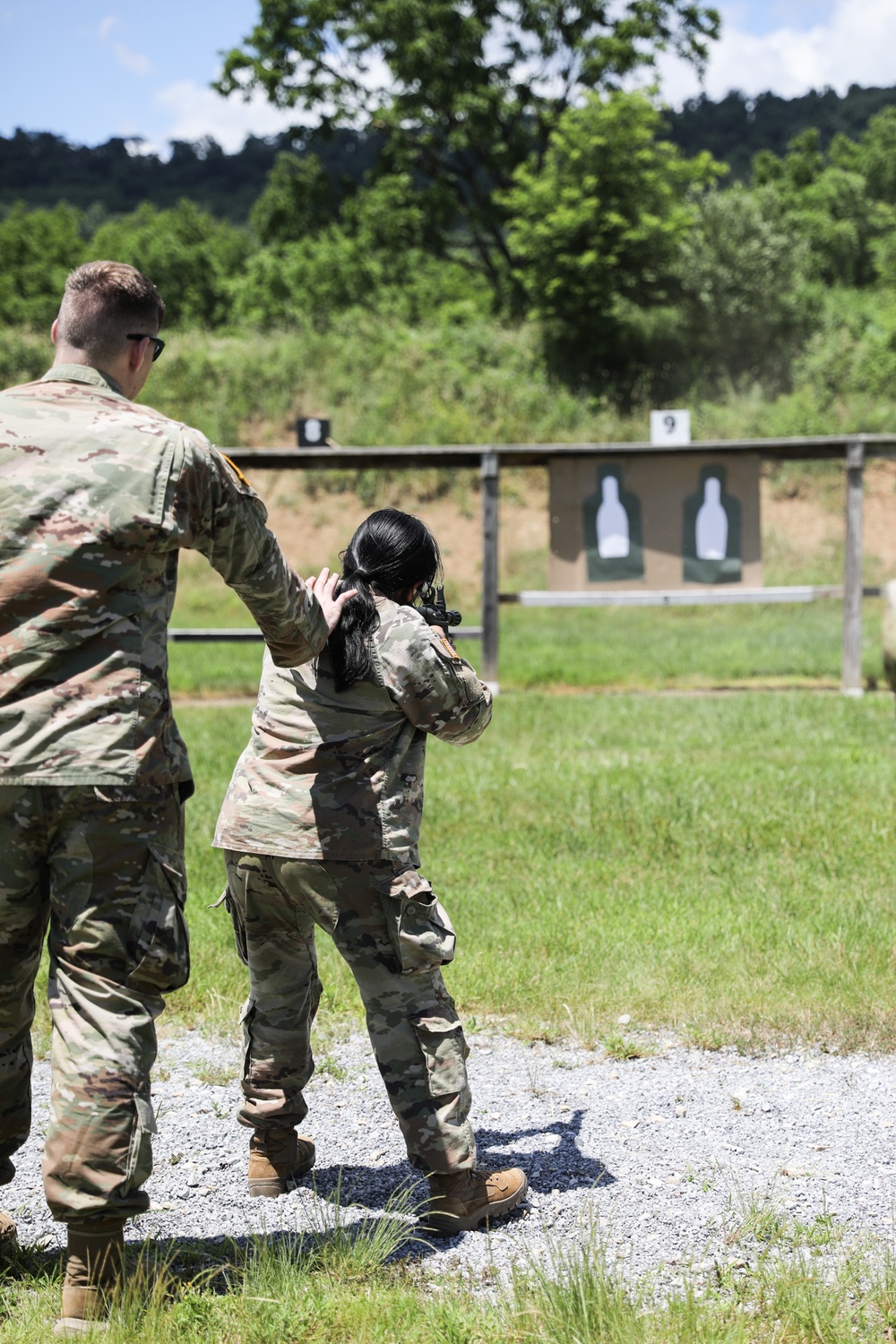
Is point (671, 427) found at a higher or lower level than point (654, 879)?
higher

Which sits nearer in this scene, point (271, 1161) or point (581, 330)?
point (271, 1161)

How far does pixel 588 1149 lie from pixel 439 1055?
761 millimetres

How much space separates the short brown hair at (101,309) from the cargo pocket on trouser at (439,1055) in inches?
66.8

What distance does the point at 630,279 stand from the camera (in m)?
26.1

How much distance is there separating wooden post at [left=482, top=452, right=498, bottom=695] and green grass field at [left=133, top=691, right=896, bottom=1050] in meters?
2.02

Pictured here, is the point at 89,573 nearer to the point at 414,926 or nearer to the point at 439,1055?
the point at 414,926

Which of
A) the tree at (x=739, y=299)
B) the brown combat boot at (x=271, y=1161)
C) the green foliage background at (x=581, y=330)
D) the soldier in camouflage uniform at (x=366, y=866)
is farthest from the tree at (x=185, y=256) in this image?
the brown combat boot at (x=271, y=1161)

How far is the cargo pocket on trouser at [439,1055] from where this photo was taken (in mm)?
3010

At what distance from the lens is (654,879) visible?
231 inches

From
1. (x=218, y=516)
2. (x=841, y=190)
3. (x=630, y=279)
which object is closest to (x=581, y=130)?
(x=630, y=279)

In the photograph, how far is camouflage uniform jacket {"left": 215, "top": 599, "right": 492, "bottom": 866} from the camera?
303 centimetres

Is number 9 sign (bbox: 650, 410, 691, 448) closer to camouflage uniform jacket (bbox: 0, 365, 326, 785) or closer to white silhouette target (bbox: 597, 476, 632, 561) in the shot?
white silhouette target (bbox: 597, 476, 632, 561)

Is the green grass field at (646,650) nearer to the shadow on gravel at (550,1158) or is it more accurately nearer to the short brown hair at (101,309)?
the shadow on gravel at (550,1158)

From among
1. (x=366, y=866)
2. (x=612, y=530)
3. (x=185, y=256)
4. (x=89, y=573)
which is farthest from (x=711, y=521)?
(x=185, y=256)
